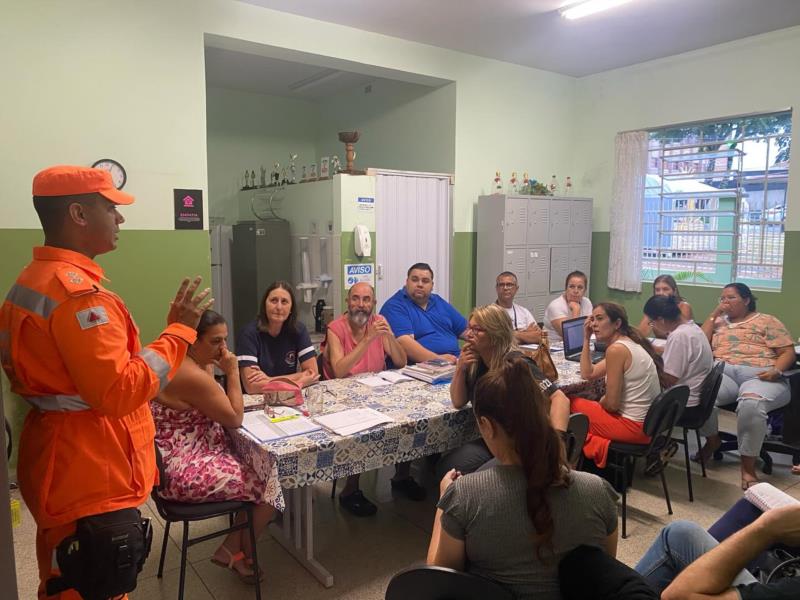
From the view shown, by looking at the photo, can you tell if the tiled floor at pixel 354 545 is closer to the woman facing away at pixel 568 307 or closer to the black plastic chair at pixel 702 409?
the black plastic chair at pixel 702 409

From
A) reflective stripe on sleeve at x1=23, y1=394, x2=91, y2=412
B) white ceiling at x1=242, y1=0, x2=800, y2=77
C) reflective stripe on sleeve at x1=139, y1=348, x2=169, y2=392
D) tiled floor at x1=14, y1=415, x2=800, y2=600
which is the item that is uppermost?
white ceiling at x1=242, y1=0, x2=800, y2=77

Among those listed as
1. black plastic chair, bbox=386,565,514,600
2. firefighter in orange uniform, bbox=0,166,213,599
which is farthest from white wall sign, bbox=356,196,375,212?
black plastic chair, bbox=386,565,514,600

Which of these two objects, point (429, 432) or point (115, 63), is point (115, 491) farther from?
point (115, 63)

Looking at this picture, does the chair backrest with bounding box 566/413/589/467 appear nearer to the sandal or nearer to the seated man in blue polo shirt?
the seated man in blue polo shirt

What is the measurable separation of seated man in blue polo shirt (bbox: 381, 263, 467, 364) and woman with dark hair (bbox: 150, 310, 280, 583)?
1644 millimetres

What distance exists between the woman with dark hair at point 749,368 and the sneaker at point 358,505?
2.23m

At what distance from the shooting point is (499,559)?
1.49 m

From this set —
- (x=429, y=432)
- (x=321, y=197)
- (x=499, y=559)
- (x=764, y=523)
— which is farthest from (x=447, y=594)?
(x=321, y=197)

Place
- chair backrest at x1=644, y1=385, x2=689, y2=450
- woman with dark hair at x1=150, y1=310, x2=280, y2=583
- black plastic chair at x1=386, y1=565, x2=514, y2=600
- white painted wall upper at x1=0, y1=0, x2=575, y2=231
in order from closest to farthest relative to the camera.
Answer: black plastic chair at x1=386, y1=565, x2=514, y2=600
woman with dark hair at x1=150, y1=310, x2=280, y2=583
chair backrest at x1=644, y1=385, x2=689, y2=450
white painted wall upper at x1=0, y1=0, x2=575, y2=231

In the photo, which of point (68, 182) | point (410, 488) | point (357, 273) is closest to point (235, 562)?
point (410, 488)

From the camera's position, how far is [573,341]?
391 cm

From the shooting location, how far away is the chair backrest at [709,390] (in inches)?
133

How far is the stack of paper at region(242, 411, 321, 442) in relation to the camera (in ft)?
7.90

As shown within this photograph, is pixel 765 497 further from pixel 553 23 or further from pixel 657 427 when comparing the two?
pixel 553 23
